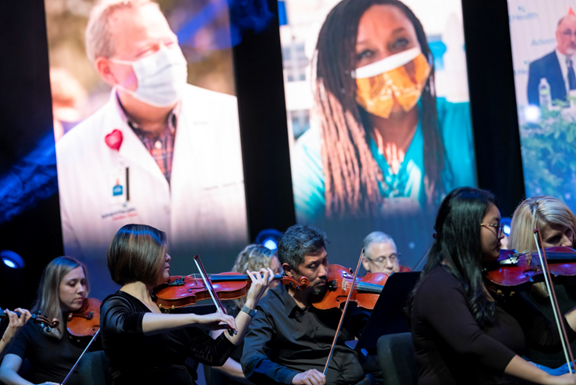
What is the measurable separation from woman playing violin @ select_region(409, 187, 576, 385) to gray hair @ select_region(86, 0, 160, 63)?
10.9ft

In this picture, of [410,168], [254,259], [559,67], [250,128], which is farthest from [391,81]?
[254,259]

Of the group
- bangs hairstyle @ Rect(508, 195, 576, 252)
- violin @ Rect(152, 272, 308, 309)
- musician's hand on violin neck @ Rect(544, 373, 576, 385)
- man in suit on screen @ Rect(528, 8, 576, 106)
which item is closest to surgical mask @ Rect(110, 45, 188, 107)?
violin @ Rect(152, 272, 308, 309)

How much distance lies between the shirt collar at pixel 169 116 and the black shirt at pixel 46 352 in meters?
1.77

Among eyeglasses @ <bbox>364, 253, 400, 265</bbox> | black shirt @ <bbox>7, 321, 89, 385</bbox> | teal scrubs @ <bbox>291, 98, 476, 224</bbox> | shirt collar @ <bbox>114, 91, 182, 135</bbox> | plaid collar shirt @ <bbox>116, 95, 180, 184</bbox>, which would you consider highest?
shirt collar @ <bbox>114, 91, 182, 135</bbox>

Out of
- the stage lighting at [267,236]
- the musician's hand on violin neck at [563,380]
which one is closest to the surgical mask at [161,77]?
the stage lighting at [267,236]

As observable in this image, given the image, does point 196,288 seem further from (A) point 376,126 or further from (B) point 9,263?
(A) point 376,126

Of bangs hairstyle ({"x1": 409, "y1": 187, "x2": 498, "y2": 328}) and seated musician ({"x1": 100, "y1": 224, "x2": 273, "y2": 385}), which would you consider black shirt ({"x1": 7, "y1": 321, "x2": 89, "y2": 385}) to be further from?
bangs hairstyle ({"x1": 409, "y1": 187, "x2": 498, "y2": 328})

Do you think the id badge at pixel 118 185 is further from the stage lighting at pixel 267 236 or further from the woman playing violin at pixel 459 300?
the woman playing violin at pixel 459 300

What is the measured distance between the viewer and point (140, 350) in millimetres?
2160

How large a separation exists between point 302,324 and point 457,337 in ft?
3.13

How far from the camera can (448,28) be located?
496cm

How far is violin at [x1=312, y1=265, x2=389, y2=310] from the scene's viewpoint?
2.64 meters

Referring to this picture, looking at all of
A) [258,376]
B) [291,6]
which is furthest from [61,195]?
[258,376]

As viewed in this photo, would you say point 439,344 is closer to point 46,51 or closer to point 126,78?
point 126,78
